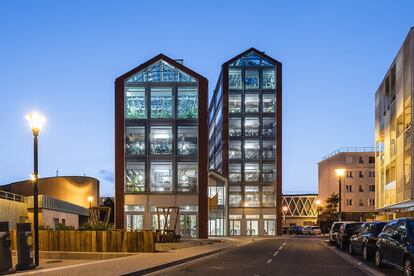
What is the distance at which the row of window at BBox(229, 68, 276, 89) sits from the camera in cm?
7850

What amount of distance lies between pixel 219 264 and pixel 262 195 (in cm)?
5846

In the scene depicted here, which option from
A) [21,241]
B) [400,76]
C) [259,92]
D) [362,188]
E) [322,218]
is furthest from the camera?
[362,188]

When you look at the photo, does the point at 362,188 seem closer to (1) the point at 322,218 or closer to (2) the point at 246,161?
(1) the point at 322,218

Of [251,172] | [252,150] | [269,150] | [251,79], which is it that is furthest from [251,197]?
[251,79]

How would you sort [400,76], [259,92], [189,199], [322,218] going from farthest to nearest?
[322,218], [259,92], [189,199], [400,76]

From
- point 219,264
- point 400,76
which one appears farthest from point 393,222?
point 400,76

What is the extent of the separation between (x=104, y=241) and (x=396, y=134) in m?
33.5

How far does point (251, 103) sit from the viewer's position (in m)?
80.1

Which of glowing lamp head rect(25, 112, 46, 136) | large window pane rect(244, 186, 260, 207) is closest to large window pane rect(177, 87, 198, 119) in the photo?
large window pane rect(244, 186, 260, 207)

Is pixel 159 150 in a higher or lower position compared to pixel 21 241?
higher

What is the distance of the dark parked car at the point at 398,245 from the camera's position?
53.4ft

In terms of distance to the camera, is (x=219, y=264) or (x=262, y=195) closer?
(x=219, y=264)

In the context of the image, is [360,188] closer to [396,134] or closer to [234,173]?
[234,173]

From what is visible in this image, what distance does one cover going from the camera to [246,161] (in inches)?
3199
